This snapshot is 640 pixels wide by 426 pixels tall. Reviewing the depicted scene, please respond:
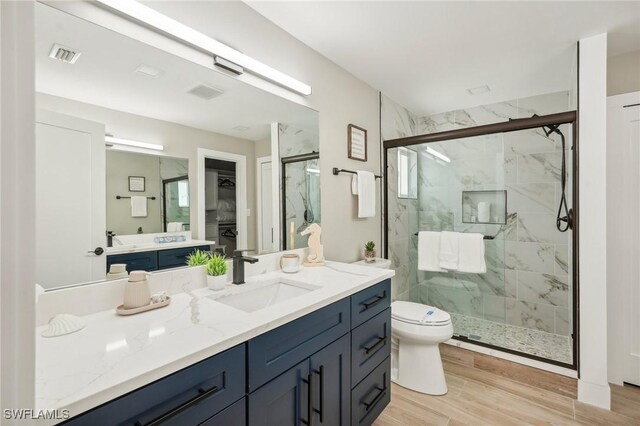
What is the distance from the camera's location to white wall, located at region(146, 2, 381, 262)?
4.76ft

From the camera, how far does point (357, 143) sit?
2418 millimetres

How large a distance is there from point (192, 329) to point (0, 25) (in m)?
0.80

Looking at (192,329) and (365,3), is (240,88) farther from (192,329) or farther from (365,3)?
(192,329)

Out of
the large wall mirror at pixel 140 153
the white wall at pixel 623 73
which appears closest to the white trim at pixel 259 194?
the large wall mirror at pixel 140 153

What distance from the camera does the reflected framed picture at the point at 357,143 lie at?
2331mm

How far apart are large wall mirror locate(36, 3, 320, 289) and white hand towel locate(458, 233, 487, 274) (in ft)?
5.48

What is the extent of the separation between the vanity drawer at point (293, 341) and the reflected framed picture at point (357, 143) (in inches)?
53.6

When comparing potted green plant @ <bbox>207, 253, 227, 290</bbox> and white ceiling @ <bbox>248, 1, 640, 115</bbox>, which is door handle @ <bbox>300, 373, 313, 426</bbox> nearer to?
potted green plant @ <bbox>207, 253, 227, 290</bbox>

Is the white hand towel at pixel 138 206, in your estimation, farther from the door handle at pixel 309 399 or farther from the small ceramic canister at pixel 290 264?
the door handle at pixel 309 399

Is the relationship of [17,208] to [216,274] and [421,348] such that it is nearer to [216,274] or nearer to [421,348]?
[216,274]

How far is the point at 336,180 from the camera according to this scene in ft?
7.26

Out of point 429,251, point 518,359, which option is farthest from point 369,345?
point 518,359

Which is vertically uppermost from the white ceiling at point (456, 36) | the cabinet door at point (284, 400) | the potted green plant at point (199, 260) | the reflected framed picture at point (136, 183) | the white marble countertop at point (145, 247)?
the white ceiling at point (456, 36)

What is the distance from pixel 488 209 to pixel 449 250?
0.64 metres
